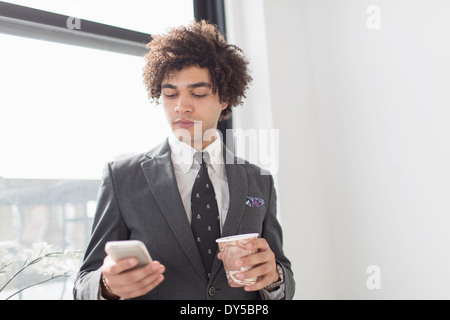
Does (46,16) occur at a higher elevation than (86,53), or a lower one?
higher

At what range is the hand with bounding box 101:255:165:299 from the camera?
0.87m

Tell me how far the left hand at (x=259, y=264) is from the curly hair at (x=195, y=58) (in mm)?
611

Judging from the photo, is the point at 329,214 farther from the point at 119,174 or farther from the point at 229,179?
the point at 119,174

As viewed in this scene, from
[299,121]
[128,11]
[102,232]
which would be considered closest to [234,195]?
[102,232]

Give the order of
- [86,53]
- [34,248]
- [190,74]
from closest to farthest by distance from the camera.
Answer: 1. [190,74]
2. [34,248]
3. [86,53]

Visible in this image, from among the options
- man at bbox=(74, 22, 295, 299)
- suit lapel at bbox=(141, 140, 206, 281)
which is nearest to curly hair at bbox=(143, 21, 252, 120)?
man at bbox=(74, 22, 295, 299)

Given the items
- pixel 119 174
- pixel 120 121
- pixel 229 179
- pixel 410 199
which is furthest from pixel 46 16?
pixel 410 199

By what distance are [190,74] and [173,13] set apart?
100cm

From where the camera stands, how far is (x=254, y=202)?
1353mm

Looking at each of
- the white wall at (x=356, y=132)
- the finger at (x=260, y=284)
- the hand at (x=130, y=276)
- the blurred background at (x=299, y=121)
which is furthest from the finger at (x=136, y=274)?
the white wall at (x=356, y=132)

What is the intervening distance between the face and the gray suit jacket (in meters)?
0.13

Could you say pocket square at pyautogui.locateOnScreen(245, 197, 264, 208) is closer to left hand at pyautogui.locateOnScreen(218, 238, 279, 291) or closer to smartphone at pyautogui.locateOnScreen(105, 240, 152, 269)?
left hand at pyautogui.locateOnScreen(218, 238, 279, 291)

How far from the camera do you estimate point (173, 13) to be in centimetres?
218

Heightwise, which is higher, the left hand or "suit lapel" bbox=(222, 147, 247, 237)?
"suit lapel" bbox=(222, 147, 247, 237)
